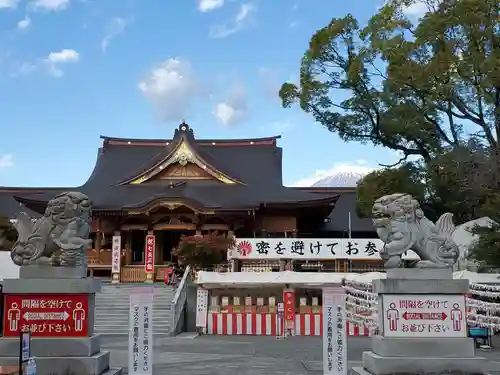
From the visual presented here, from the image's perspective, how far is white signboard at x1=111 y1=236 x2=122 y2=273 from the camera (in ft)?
87.0

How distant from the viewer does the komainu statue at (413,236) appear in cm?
904

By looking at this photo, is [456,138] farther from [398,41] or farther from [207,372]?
[207,372]

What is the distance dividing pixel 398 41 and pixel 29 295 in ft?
52.6

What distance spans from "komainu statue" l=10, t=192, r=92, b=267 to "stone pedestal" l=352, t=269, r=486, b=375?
16.1ft

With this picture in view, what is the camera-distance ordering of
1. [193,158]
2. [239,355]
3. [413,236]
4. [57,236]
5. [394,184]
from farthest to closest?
[193,158]
[394,184]
[239,355]
[57,236]
[413,236]

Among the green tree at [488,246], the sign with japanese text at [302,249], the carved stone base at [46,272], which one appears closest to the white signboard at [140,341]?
the carved stone base at [46,272]

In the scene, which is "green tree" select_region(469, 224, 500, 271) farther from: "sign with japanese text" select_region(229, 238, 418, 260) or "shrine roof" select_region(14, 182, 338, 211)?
"shrine roof" select_region(14, 182, 338, 211)

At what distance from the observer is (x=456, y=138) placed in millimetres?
21297

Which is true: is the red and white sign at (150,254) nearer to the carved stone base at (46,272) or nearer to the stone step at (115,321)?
the stone step at (115,321)

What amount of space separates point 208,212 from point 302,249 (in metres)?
5.87

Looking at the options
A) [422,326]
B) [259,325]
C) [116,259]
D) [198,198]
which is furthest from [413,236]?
[198,198]

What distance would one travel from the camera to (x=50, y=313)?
29.6 ft

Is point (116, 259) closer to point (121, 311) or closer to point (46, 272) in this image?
point (121, 311)

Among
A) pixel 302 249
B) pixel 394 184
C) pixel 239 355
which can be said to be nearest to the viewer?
pixel 239 355
